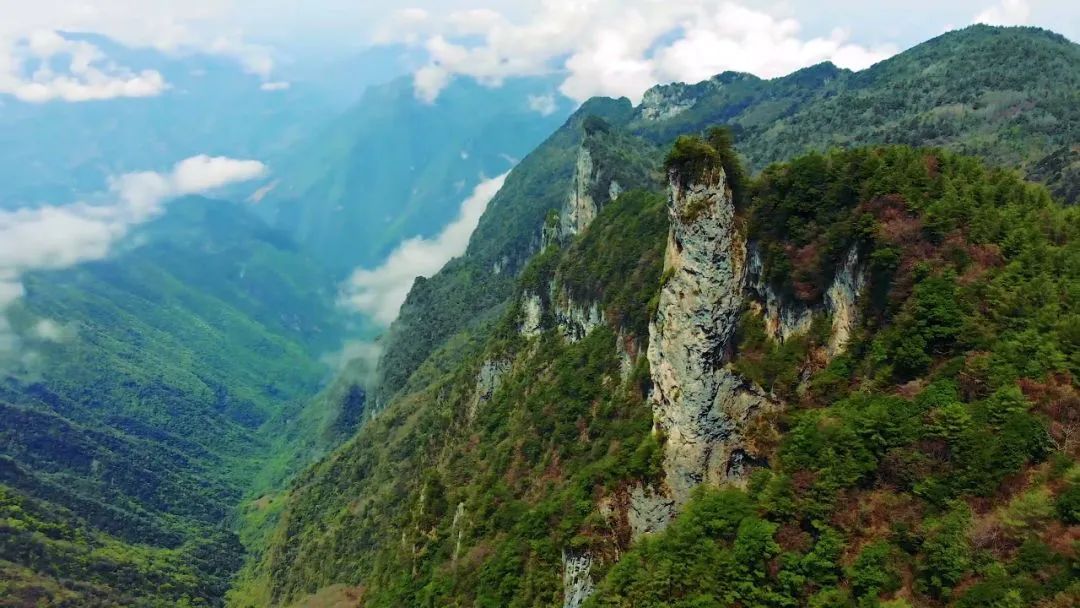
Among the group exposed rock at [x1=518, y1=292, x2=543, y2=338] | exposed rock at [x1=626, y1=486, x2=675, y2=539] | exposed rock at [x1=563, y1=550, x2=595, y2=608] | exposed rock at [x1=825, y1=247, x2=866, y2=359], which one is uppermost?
exposed rock at [x1=518, y1=292, x2=543, y2=338]

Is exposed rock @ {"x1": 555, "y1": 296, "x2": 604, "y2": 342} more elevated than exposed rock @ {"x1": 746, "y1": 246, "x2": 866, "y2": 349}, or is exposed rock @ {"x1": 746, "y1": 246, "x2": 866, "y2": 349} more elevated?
exposed rock @ {"x1": 555, "y1": 296, "x2": 604, "y2": 342}

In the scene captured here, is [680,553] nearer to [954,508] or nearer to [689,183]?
[954,508]

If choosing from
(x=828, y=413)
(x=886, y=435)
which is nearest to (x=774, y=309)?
(x=828, y=413)

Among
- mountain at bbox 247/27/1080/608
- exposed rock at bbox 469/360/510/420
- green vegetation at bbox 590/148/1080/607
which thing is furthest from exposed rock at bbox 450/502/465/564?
green vegetation at bbox 590/148/1080/607

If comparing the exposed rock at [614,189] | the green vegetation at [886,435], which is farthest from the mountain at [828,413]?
the exposed rock at [614,189]

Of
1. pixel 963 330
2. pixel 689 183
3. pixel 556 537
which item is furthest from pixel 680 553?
pixel 689 183

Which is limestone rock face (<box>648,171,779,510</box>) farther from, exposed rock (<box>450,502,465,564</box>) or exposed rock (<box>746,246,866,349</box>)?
exposed rock (<box>450,502,465,564</box>)
